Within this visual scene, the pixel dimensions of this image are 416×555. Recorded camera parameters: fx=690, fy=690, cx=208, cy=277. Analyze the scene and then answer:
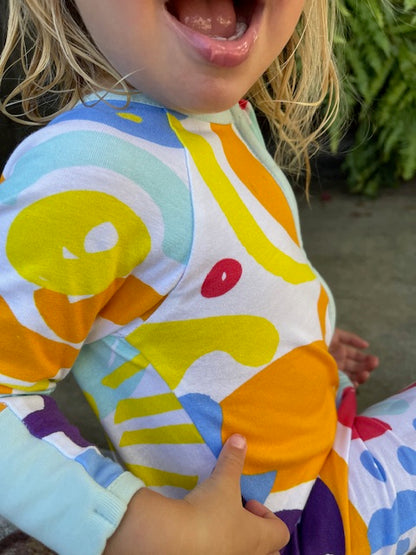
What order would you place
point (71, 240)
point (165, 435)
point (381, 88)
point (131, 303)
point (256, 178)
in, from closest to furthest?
point (71, 240), point (131, 303), point (165, 435), point (256, 178), point (381, 88)

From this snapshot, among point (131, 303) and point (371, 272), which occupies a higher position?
point (131, 303)

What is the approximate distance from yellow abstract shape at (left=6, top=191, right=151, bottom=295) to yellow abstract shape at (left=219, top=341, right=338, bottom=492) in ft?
1.09

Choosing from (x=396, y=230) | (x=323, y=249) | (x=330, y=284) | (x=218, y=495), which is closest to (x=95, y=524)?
(x=218, y=495)

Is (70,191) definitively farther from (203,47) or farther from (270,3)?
(270,3)

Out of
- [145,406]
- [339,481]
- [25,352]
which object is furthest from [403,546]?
[25,352]

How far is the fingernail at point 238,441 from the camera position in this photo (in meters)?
1.08

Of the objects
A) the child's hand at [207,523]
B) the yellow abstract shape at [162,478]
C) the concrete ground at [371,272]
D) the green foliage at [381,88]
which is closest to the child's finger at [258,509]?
the child's hand at [207,523]

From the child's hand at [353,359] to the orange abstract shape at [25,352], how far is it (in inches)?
40.8

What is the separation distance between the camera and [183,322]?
3.41 ft

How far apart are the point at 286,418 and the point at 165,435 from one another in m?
0.21

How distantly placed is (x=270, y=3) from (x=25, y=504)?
2.60ft

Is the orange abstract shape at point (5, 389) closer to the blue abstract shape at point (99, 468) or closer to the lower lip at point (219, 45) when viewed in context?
the blue abstract shape at point (99, 468)

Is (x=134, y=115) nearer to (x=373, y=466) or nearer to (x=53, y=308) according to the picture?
(x=53, y=308)

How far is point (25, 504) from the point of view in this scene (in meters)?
0.92
